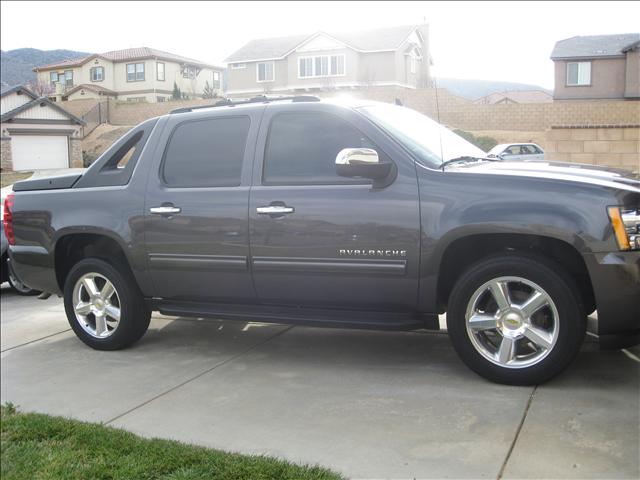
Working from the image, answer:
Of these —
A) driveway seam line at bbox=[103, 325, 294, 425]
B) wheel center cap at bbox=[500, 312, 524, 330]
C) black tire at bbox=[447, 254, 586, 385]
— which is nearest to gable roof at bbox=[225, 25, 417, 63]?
black tire at bbox=[447, 254, 586, 385]

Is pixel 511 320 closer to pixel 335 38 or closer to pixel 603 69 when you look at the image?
pixel 603 69

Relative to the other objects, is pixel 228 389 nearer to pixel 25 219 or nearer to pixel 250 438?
pixel 250 438

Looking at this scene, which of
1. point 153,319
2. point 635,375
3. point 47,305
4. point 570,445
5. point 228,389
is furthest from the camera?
point 47,305

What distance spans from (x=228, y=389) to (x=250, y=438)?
89cm

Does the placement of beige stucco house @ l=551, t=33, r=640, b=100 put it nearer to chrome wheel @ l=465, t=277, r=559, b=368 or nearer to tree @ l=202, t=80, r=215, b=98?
chrome wheel @ l=465, t=277, r=559, b=368

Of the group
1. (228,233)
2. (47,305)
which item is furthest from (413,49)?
(47,305)

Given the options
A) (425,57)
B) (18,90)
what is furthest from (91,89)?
(425,57)

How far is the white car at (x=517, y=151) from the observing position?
4555 mm

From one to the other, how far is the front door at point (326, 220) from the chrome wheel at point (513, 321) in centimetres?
43

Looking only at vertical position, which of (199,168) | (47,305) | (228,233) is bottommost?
(47,305)

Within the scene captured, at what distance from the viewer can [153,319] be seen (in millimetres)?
7195

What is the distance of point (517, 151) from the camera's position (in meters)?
4.88

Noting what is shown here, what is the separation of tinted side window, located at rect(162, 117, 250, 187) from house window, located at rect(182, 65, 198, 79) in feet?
3.78

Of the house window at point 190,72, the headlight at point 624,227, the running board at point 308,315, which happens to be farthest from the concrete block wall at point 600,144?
the house window at point 190,72
